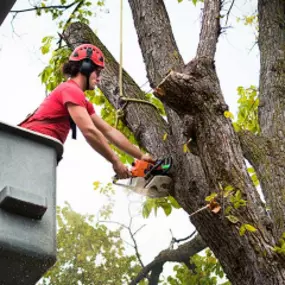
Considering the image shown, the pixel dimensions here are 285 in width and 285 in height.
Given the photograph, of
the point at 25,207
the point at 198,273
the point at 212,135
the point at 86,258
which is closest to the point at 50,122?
the point at 212,135

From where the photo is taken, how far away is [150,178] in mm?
4906

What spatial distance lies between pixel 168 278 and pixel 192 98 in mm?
5783

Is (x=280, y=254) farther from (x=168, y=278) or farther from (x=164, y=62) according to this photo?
(x=168, y=278)

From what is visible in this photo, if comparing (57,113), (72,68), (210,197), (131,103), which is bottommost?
(210,197)

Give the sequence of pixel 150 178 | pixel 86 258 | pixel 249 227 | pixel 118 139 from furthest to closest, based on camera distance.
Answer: pixel 86 258 < pixel 118 139 < pixel 150 178 < pixel 249 227

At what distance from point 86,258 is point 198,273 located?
4.65 meters

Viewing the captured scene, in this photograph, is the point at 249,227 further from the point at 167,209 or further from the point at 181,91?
the point at 167,209

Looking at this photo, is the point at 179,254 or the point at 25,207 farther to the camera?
the point at 179,254

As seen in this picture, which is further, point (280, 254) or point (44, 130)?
point (44, 130)

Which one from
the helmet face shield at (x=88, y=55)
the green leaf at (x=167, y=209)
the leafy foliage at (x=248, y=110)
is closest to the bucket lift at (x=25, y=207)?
the helmet face shield at (x=88, y=55)

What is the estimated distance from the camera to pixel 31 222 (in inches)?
96.3

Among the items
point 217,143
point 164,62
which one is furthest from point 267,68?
point 217,143

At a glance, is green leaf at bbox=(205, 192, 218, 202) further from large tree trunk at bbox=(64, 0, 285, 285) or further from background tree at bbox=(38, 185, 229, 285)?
background tree at bbox=(38, 185, 229, 285)

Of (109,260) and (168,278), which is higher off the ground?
(168,278)
